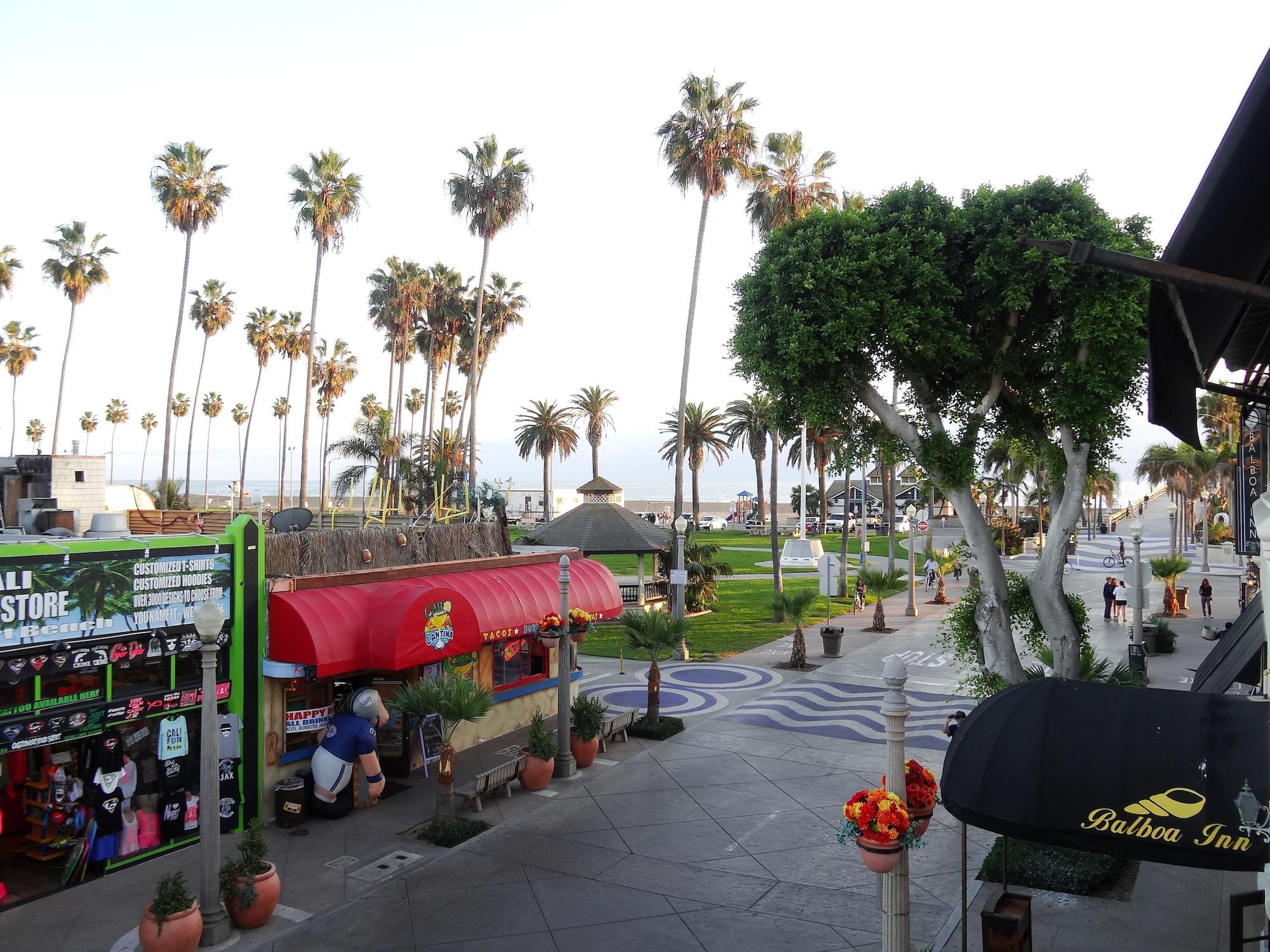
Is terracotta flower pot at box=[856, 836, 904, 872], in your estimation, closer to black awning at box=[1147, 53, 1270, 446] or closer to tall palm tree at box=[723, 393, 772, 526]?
black awning at box=[1147, 53, 1270, 446]

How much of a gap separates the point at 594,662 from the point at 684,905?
17716 mm

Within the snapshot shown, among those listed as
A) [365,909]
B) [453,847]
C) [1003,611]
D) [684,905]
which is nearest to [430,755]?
[453,847]

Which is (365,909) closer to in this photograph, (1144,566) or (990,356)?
(990,356)

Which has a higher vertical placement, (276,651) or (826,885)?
(276,651)

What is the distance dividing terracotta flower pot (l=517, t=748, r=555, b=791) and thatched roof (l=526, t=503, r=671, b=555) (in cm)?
1927

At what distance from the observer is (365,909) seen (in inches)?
452

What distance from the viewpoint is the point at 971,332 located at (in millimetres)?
13602

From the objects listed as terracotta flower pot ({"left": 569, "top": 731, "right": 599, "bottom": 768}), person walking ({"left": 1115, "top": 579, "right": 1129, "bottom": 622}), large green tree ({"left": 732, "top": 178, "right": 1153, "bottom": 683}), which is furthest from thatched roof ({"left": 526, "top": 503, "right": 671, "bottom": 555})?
large green tree ({"left": 732, "top": 178, "right": 1153, "bottom": 683})

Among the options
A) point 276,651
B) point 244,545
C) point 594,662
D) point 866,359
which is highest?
point 866,359

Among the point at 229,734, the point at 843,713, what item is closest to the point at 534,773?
the point at 229,734

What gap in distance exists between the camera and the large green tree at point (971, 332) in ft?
40.0

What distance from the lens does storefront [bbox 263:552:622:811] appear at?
14516 mm

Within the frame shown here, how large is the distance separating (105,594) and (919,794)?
1082 centimetres

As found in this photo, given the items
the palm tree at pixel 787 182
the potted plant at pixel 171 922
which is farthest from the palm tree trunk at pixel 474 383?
the potted plant at pixel 171 922
